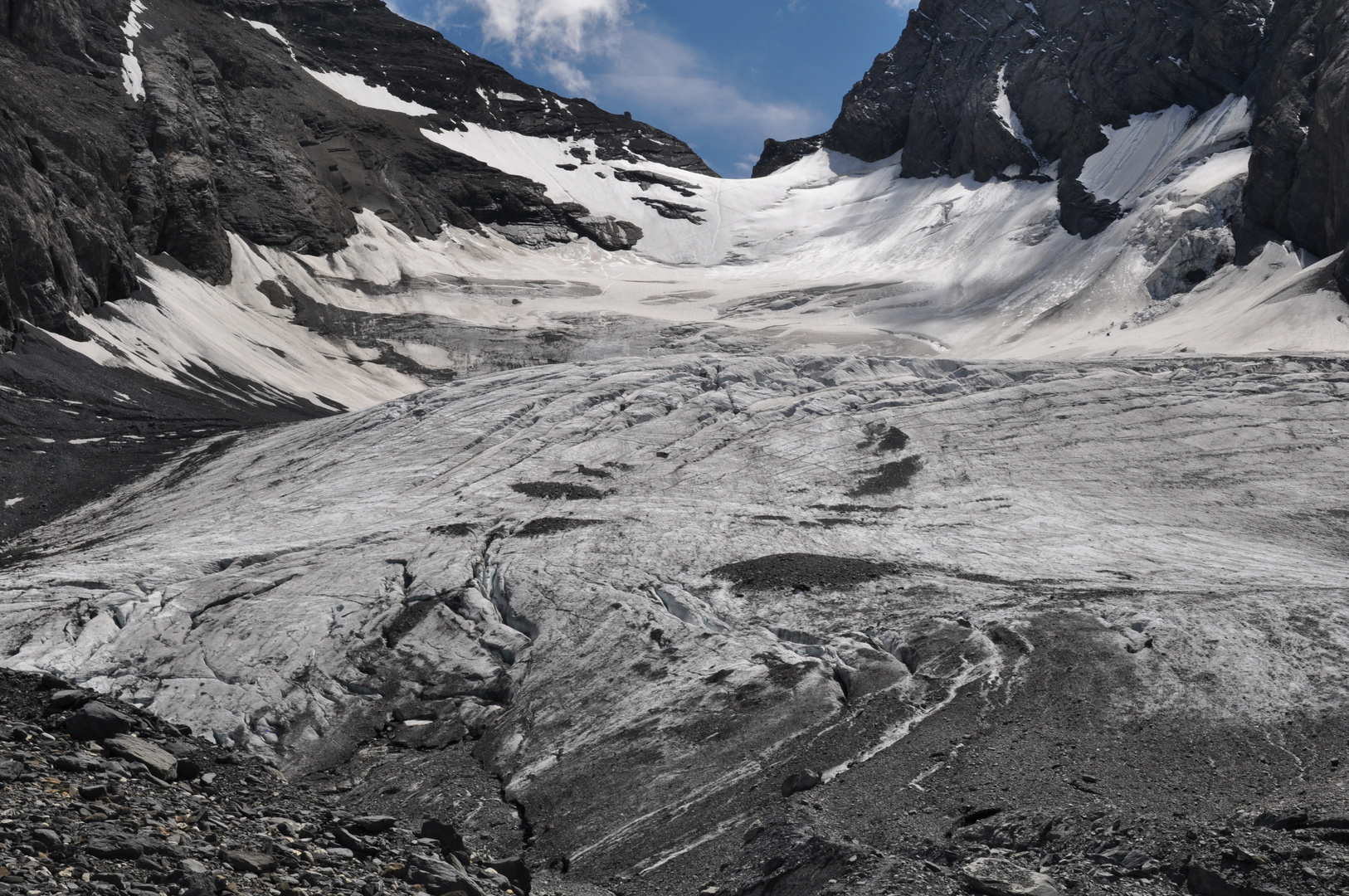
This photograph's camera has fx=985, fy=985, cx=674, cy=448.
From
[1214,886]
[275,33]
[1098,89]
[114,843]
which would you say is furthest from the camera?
[275,33]

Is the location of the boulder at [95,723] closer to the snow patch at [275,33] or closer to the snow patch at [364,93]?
the snow patch at [364,93]

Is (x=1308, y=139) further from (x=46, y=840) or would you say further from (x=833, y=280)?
(x=46, y=840)

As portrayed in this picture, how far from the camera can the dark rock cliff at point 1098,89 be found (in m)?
71.1

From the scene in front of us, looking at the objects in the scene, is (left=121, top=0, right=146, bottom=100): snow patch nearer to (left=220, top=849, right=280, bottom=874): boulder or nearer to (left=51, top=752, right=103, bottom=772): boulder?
(left=51, top=752, right=103, bottom=772): boulder

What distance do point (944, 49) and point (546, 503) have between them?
393 feet

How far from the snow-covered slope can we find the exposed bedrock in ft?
94.7

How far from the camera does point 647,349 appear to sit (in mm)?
82625

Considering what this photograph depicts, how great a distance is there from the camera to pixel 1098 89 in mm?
102688

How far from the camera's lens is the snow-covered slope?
6362 centimetres

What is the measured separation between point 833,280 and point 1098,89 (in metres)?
34.3

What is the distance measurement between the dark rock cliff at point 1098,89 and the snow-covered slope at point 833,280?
264cm

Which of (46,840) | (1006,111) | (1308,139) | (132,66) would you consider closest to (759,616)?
(46,840)

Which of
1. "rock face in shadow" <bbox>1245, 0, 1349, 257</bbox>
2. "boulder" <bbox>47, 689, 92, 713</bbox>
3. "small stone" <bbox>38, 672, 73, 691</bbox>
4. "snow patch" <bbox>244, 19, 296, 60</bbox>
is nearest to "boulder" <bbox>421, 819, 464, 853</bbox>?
"boulder" <bbox>47, 689, 92, 713</bbox>

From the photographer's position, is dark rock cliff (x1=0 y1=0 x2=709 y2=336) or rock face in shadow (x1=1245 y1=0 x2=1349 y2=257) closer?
dark rock cliff (x1=0 y1=0 x2=709 y2=336)
